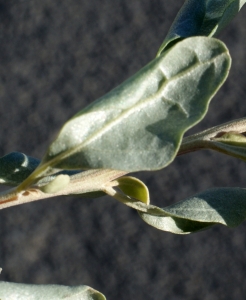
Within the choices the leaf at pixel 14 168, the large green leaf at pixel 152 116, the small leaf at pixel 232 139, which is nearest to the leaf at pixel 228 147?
the small leaf at pixel 232 139

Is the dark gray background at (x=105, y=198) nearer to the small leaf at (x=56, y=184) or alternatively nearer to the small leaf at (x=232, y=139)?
the small leaf at (x=232, y=139)

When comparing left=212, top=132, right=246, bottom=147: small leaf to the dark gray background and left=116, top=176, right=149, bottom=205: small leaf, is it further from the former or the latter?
the dark gray background

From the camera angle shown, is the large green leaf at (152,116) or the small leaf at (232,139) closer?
the large green leaf at (152,116)

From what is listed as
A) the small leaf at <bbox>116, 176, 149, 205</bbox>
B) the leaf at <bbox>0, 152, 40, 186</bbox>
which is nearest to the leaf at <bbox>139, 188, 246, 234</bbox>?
the small leaf at <bbox>116, 176, 149, 205</bbox>

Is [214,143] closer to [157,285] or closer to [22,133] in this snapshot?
[157,285]

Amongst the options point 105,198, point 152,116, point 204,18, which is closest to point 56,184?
point 152,116

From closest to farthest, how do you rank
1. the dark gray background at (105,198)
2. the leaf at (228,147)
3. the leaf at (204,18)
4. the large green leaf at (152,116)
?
the large green leaf at (152,116) → the leaf at (228,147) → the leaf at (204,18) → the dark gray background at (105,198)
